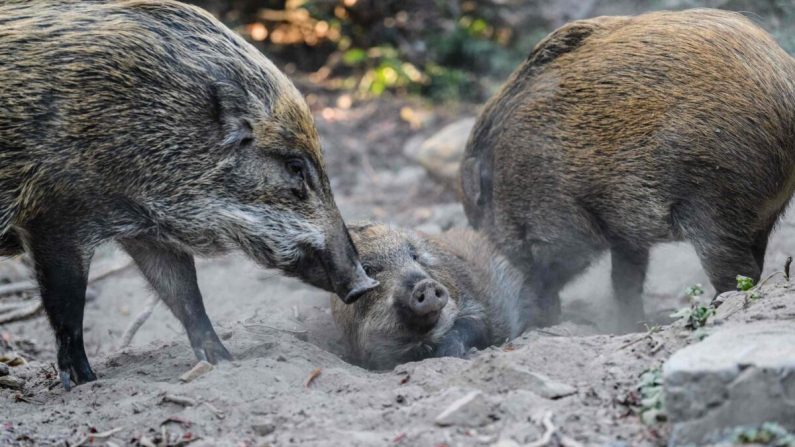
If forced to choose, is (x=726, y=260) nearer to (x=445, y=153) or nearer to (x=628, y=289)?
(x=628, y=289)

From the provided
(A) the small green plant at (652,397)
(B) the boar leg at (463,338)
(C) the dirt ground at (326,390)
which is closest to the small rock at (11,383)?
(C) the dirt ground at (326,390)

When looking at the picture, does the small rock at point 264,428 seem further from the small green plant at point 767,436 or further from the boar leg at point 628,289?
the boar leg at point 628,289

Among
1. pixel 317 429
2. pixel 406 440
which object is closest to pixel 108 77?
pixel 317 429

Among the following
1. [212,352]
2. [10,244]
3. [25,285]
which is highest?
[10,244]

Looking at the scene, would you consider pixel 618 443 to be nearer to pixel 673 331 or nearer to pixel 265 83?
pixel 673 331

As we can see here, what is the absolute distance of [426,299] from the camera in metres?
5.00

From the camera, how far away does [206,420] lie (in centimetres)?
379

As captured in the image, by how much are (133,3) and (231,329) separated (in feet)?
6.08

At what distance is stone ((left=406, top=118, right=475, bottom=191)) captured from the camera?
907 cm

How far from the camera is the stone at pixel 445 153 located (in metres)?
9.07

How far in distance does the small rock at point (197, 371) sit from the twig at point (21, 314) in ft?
8.12

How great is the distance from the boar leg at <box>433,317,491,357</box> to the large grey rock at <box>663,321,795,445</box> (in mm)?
2136

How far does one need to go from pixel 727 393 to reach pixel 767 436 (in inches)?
7.5

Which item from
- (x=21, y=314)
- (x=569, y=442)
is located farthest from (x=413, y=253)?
(x=21, y=314)
